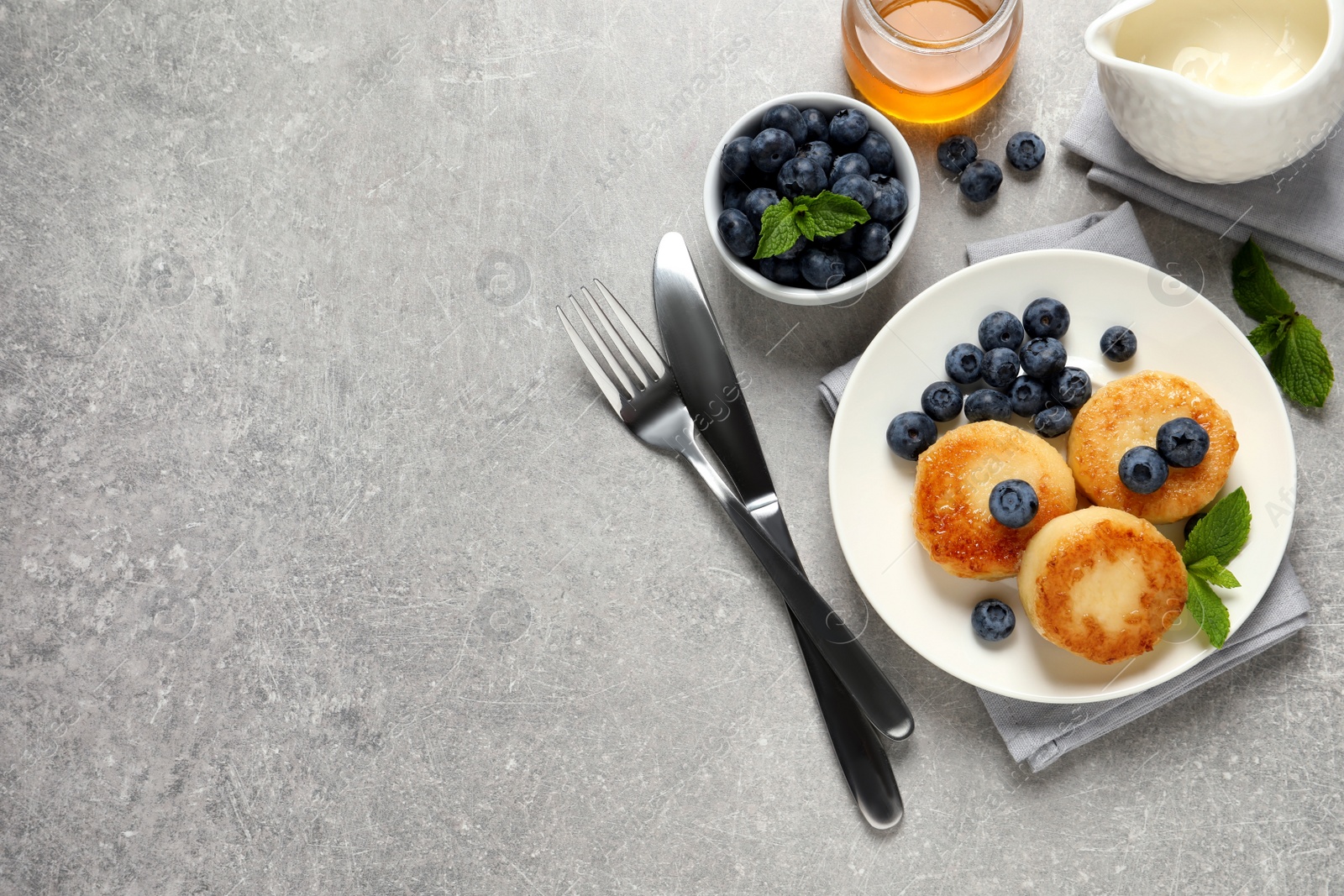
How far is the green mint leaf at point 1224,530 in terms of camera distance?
112cm

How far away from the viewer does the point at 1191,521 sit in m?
1.18

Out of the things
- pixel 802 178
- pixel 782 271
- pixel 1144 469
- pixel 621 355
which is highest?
pixel 802 178

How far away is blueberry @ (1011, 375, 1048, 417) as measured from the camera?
118 centimetres

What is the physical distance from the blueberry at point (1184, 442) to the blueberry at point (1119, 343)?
5.4 inches

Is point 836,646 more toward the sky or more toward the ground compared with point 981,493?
more toward the ground

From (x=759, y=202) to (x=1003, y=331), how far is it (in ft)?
1.25

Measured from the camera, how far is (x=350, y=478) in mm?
1363

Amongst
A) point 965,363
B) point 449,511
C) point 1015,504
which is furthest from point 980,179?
point 449,511

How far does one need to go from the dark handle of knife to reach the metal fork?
1.3 inches

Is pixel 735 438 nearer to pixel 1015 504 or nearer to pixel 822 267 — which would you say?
pixel 822 267

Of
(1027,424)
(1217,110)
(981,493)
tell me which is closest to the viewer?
(1217,110)

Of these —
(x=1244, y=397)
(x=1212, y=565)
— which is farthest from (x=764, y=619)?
(x=1244, y=397)

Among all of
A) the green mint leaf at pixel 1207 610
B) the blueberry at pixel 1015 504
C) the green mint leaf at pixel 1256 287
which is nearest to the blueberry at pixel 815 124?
the blueberry at pixel 1015 504

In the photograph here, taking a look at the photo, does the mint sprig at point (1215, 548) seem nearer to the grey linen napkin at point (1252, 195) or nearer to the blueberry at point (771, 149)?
the grey linen napkin at point (1252, 195)
